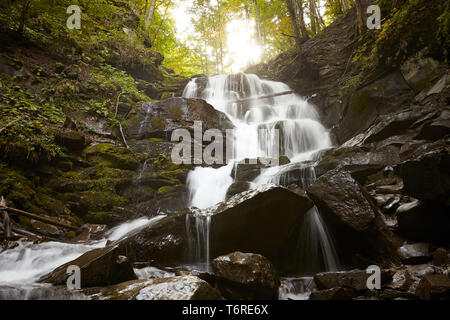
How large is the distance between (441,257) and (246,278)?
258 cm

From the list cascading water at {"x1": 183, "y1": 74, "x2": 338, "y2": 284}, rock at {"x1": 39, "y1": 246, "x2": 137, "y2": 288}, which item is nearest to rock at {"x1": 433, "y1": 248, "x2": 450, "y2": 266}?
cascading water at {"x1": 183, "y1": 74, "x2": 338, "y2": 284}

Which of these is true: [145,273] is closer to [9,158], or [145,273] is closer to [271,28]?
[9,158]

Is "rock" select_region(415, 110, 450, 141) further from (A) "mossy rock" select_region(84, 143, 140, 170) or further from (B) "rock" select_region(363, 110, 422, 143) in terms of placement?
(A) "mossy rock" select_region(84, 143, 140, 170)

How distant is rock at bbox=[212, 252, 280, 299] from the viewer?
300cm

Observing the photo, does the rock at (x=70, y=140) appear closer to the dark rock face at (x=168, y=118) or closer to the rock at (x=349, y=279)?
the dark rock face at (x=168, y=118)

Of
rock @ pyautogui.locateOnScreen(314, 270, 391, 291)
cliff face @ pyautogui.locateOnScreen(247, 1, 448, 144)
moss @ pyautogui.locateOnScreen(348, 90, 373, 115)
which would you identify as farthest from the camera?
moss @ pyautogui.locateOnScreen(348, 90, 373, 115)

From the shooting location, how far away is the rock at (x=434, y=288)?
2.31m

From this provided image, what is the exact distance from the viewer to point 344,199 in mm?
3951

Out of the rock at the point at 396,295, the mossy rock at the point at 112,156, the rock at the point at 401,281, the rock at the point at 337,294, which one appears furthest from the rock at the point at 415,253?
the mossy rock at the point at 112,156

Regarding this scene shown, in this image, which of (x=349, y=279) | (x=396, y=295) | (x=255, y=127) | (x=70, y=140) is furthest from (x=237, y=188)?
(x=70, y=140)

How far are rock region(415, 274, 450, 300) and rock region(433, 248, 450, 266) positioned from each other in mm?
476

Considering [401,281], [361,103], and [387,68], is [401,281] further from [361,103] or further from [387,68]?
[387,68]

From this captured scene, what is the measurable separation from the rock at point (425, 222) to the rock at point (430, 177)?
180mm
